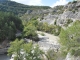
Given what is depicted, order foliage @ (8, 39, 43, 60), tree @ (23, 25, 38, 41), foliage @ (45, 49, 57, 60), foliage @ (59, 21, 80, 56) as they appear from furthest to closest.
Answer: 1. tree @ (23, 25, 38, 41)
2. foliage @ (45, 49, 57, 60)
3. foliage @ (8, 39, 43, 60)
4. foliage @ (59, 21, 80, 56)

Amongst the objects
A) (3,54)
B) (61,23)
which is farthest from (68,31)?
(61,23)

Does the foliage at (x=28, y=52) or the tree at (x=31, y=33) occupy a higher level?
the foliage at (x=28, y=52)

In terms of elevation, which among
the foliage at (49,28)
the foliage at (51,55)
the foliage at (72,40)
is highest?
the foliage at (72,40)

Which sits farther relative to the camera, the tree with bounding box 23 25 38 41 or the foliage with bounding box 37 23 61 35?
the foliage with bounding box 37 23 61 35

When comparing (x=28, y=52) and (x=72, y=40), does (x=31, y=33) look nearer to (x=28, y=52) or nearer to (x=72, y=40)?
(x=28, y=52)

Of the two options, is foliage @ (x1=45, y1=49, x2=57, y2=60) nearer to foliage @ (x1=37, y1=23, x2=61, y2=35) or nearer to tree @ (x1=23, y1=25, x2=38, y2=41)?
tree @ (x1=23, y1=25, x2=38, y2=41)

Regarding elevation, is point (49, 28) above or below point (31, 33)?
below

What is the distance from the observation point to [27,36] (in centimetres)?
6675

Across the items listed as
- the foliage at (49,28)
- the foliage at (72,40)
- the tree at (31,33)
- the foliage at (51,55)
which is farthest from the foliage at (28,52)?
the foliage at (49,28)

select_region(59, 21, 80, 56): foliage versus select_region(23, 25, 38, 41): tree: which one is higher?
select_region(59, 21, 80, 56): foliage

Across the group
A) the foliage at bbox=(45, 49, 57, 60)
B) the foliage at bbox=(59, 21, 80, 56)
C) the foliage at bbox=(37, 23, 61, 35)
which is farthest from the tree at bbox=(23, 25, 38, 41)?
the foliage at bbox=(59, 21, 80, 56)

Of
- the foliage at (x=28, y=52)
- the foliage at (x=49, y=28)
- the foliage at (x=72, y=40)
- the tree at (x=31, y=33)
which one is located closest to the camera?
the foliage at (x=72, y=40)

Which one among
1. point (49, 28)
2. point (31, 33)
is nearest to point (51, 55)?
point (31, 33)

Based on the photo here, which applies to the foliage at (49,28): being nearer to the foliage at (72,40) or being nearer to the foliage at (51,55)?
the foliage at (51,55)
